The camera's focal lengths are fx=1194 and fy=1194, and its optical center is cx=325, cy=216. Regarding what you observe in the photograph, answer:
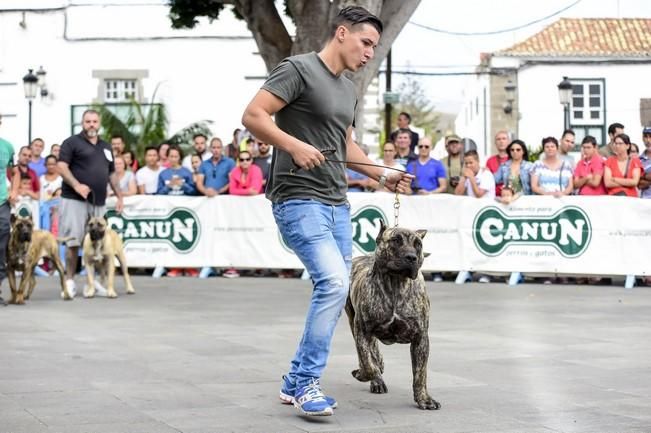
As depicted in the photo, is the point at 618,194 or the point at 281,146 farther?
the point at 618,194

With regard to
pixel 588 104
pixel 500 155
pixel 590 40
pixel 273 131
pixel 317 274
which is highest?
pixel 590 40

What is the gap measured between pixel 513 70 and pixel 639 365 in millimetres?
46558

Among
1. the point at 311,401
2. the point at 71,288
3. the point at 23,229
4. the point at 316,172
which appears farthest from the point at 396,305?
the point at 71,288

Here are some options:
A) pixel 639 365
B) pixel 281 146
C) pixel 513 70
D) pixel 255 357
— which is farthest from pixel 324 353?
pixel 513 70

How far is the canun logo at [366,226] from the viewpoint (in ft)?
53.2

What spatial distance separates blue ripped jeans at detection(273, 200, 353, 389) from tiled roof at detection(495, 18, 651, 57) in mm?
46338

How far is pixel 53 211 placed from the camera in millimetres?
18047

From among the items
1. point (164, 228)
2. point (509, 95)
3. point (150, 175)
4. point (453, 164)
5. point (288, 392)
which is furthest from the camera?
point (509, 95)

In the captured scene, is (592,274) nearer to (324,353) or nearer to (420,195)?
(420,195)

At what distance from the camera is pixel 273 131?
5977 millimetres

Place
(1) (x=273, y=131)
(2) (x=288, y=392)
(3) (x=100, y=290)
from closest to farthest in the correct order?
(1) (x=273, y=131) → (2) (x=288, y=392) → (3) (x=100, y=290)

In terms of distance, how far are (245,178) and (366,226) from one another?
6.82 feet

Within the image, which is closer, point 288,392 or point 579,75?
point 288,392

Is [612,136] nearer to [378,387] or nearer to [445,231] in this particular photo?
[445,231]
